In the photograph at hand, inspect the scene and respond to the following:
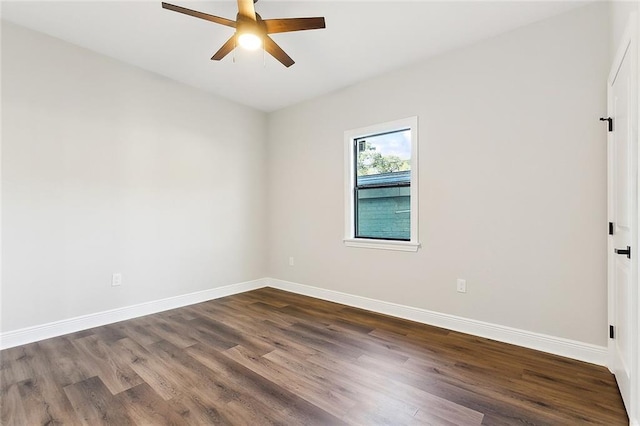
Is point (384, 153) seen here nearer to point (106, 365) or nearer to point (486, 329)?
point (486, 329)

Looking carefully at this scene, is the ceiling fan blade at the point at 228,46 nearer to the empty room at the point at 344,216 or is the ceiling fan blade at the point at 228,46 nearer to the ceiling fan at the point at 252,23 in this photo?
the ceiling fan at the point at 252,23

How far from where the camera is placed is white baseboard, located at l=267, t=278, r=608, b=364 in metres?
2.27

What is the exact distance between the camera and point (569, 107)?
7.66ft

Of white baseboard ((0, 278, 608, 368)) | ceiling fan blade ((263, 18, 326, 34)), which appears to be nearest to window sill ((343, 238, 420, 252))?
white baseboard ((0, 278, 608, 368))

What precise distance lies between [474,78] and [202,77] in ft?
9.81

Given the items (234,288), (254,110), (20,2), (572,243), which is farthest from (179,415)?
(254,110)

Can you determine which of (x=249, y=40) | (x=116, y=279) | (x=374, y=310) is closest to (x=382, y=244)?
(x=374, y=310)

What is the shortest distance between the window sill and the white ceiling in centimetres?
194

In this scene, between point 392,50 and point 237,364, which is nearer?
point 237,364

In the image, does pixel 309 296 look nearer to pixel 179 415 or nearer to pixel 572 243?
pixel 179 415

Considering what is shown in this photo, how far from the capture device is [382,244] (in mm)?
3420

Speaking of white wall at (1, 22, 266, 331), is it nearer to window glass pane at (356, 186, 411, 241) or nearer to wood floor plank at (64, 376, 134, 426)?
wood floor plank at (64, 376, 134, 426)

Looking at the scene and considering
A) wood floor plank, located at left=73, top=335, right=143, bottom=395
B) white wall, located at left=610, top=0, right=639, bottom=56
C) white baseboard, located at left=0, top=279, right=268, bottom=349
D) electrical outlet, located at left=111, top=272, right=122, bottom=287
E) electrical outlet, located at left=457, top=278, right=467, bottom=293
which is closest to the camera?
white wall, located at left=610, top=0, right=639, bottom=56

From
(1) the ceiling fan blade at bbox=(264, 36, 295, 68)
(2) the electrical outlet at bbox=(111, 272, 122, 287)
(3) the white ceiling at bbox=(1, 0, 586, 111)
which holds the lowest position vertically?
(2) the electrical outlet at bbox=(111, 272, 122, 287)
